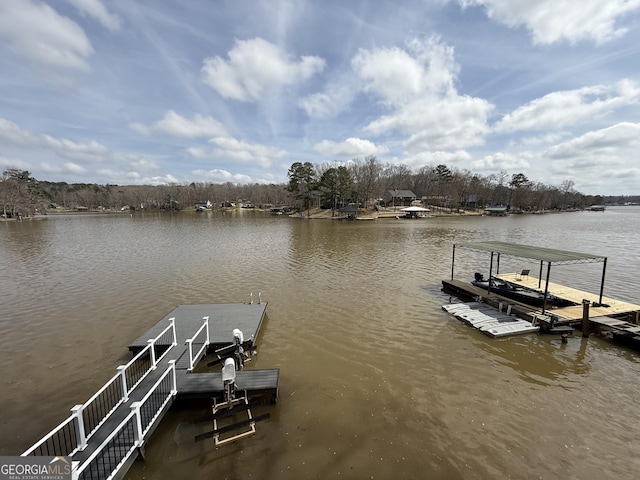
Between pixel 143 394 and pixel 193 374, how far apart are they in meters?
1.24

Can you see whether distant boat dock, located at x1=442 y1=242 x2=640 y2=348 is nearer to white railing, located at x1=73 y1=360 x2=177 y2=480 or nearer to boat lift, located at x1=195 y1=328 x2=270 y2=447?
boat lift, located at x1=195 y1=328 x2=270 y2=447

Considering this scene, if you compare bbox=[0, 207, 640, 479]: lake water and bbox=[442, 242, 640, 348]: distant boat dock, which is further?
bbox=[442, 242, 640, 348]: distant boat dock

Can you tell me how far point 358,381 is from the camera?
27.1 feet

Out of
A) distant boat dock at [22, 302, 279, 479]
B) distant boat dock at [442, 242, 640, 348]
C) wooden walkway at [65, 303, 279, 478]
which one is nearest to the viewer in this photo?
distant boat dock at [22, 302, 279, 479]

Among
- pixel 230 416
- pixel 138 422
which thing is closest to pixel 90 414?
pixel 138 422

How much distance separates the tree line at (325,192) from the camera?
71812 millimetres

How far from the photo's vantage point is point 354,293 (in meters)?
15.7

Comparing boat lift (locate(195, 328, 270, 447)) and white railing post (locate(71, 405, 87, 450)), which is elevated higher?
white railing post (locate(71, 405, 87, 450))

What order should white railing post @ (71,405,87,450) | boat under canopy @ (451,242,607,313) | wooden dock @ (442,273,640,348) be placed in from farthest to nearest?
boat under canopy @ (451,242,607,313), wooden dock @ (442,273,640,348), white railing post @ (71,405,87,450)

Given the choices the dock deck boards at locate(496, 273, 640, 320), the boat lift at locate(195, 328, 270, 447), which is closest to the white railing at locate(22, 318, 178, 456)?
the boat lift at locate(195, 328, 270, 447)

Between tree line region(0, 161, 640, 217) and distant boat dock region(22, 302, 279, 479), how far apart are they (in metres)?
64.5

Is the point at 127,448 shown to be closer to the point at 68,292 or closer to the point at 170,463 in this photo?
the point at 170,463

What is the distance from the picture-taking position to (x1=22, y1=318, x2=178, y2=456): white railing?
5.08m

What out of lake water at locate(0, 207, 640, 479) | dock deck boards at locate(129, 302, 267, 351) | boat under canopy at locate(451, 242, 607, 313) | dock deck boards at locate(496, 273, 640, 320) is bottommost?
lake water at locate(0, 207, 640, 479)
